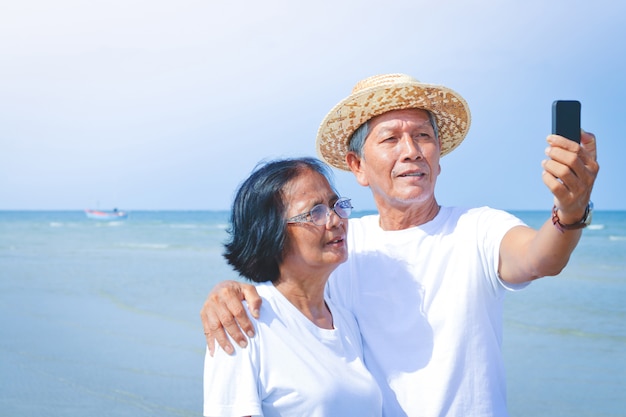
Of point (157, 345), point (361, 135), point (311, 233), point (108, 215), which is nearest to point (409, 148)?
point (361, 135)

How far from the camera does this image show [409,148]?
8.98 feet

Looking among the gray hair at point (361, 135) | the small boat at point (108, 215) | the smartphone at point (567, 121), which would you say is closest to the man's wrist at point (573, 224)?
the smartphone at point (567, 121)

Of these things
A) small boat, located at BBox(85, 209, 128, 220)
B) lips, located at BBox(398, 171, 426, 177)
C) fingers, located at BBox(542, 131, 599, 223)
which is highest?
fingers, located at BBox(542, 131, 599, 223)

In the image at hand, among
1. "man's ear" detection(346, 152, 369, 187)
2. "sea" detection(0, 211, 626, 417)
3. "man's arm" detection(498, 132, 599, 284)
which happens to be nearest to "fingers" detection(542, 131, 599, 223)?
"man's arm" detection(498, 132, 599, 284)

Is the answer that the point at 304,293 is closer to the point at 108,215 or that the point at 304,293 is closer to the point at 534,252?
the point at 534,252

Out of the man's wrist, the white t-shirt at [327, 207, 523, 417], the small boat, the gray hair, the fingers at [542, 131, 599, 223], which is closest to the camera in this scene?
the fingers at [542, 131, 599, 223]

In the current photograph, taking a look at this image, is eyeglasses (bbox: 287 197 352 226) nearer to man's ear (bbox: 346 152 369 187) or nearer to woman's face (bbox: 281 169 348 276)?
woman's face (bbox: 281 169 348 276)

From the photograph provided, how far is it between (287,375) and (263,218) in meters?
0.60

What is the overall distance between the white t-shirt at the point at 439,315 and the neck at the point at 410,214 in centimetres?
5

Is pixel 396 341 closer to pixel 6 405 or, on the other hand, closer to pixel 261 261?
pixel 261 261

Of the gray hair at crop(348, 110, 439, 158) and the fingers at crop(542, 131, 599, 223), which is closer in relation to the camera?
the fingers at crop(542, 131, 599, 223)

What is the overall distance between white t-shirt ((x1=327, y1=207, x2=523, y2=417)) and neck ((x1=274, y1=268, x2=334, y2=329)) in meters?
0.31

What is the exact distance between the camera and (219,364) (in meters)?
2.12

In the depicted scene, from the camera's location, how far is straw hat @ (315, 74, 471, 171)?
2.80 m
